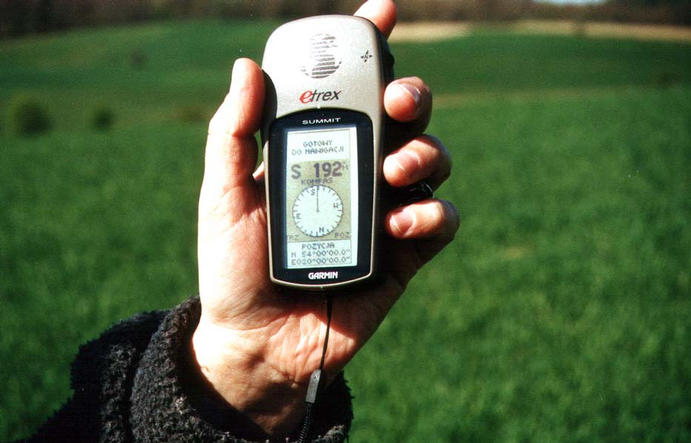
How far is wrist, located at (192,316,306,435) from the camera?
175cm

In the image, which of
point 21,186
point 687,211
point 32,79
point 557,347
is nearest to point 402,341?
point 557,347

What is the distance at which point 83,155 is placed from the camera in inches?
703

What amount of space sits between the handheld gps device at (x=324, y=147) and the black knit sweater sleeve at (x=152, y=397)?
0.31 meters

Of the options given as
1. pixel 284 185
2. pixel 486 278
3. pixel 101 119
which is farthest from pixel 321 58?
pixel 101 119

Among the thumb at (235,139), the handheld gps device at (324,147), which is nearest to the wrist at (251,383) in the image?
the handheld gps device at (324,147)

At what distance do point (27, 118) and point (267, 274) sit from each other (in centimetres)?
3128

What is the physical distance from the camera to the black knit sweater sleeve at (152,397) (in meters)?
1.54

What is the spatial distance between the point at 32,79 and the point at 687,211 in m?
45.0

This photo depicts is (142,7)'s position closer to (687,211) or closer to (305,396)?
(687,211)

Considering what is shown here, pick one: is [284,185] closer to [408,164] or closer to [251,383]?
[408,164]

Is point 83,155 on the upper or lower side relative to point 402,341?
lower

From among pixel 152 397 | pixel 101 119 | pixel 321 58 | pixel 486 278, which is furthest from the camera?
pixel 101 119

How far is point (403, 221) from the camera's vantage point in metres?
1.67

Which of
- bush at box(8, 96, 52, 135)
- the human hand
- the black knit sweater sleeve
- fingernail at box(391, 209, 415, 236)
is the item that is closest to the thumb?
the human hand
